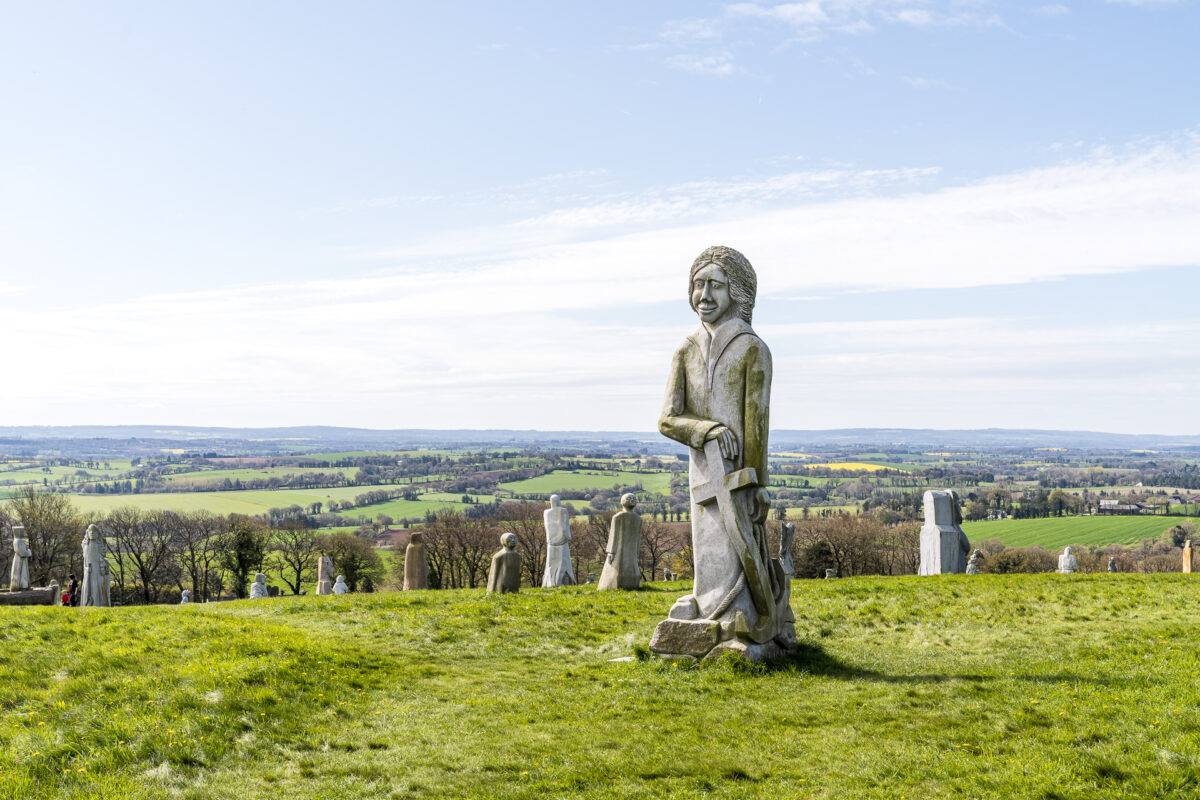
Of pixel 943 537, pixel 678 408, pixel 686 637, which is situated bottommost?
pixel 943 537

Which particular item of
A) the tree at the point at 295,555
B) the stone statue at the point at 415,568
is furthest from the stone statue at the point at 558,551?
the tree at the point at 295,555

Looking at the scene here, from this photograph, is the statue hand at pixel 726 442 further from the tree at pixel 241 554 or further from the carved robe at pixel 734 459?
the tree at pixel 241 554

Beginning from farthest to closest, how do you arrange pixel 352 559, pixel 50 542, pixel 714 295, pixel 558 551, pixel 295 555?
pixel 295 555 → pixel 352 559 → pixel 50 542 → pixel 558 551 → pixel 714 295

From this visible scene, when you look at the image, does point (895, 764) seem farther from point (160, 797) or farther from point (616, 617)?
point (616, 617)

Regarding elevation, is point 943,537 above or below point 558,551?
above

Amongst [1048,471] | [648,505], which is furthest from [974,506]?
[1048,471]

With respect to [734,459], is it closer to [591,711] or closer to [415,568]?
[591,711]

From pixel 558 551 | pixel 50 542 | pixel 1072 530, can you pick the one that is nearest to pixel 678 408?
pixel 558 551

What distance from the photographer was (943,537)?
947 inches

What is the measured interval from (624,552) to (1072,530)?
226ft

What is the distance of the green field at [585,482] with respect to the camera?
12181 cm

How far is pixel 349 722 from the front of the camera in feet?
28.9

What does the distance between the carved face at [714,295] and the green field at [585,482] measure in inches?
4001

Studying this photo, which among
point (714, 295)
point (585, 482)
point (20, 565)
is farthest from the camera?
point (585, 482)
